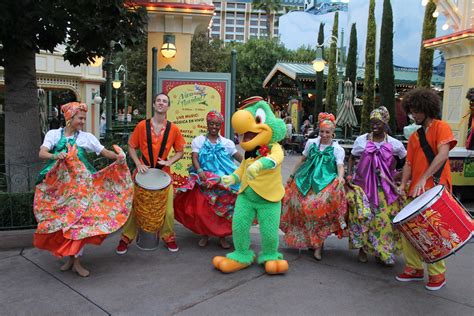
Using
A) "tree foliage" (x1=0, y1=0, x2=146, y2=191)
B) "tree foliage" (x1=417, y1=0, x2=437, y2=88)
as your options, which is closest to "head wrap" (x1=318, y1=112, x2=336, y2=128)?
"tree foliage" (x1=0, y1=0, x2=146, y2=191)

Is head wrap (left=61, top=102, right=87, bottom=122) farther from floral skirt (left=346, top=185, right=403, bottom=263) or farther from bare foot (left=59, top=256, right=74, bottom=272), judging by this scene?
floral skirt (left=346, top=185, right=403, bottom=263)

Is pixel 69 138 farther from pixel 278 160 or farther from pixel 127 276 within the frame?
pixel 278 160

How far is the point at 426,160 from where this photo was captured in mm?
3943

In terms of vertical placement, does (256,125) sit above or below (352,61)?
below

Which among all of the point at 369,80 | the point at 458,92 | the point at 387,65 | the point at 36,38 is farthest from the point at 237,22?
the point at 36,38

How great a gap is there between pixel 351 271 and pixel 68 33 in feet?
14.1

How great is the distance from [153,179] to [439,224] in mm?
2733

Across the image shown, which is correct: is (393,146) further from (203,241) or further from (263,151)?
(203,241)

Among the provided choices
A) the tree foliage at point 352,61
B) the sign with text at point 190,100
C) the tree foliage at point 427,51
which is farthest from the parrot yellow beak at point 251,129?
the tree foliage at point 352,61

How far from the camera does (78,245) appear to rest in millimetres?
3887

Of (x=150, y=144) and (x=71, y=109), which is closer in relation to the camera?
(x=71, y=109)

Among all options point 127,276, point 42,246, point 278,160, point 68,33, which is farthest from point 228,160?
point 68,33

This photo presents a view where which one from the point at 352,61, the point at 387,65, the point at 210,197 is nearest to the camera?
the point at 210,197

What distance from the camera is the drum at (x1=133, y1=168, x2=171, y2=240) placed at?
454 cm
